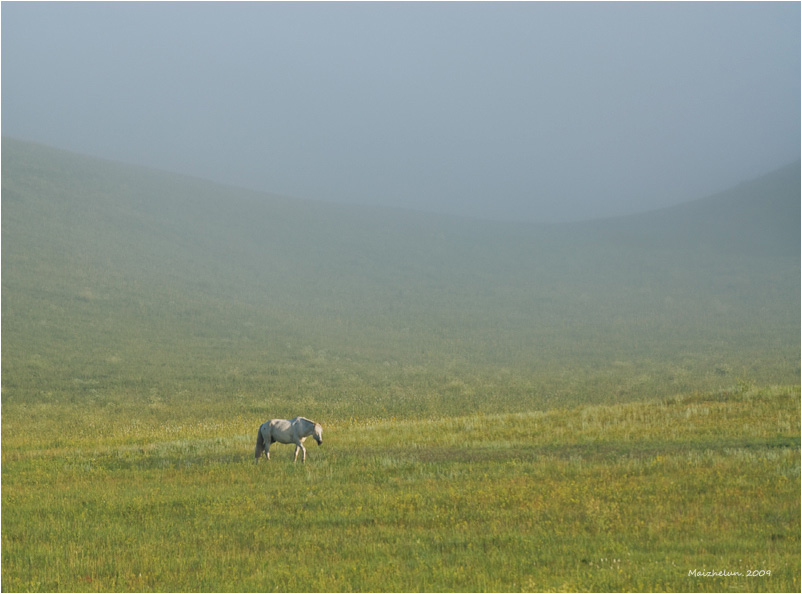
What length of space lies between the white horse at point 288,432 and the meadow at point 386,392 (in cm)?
76

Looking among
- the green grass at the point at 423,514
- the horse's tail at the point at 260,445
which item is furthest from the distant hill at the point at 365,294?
the horse's tail at the point at 260,445

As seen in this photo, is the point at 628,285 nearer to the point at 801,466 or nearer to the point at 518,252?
the point at 518,252

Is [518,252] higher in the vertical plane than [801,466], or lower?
higher

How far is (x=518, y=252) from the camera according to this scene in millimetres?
149000

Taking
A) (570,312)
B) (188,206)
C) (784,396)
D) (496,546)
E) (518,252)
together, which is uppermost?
(188,206)

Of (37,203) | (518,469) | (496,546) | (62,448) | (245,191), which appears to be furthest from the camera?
(245,191)

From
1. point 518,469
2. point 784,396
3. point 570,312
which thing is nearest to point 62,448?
point 518,469

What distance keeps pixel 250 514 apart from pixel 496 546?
5235 millimetres

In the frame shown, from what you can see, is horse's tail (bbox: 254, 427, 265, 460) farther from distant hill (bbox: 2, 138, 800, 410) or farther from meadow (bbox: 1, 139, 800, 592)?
distant hill (bbox: 2, 138, 800, 410)

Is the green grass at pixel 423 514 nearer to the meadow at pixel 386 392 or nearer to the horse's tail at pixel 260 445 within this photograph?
the meadow at pixel 386 392

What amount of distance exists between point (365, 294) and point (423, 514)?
3984 inches

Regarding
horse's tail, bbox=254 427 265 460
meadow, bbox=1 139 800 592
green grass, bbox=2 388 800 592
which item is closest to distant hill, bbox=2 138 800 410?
meadow, bbox=1 139 800 592

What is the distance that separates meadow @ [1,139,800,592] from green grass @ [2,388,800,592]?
87 mm

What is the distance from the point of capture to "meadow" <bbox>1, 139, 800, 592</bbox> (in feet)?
40.4
